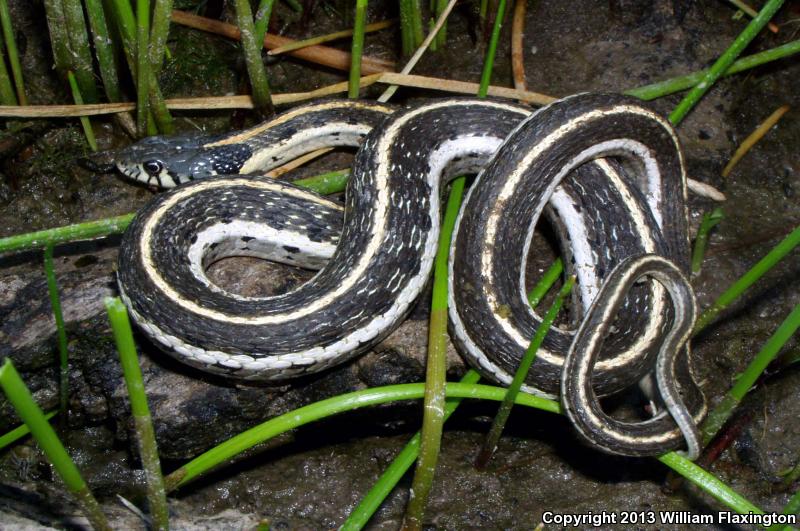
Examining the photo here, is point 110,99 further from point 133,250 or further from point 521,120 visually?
point 521,120

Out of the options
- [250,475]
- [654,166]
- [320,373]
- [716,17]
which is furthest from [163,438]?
[716,17]

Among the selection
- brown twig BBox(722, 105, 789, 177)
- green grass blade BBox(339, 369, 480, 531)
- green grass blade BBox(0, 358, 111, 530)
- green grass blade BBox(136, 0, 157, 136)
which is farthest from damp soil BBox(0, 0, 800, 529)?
green grass blade BBox(0, 358, 111, 530)

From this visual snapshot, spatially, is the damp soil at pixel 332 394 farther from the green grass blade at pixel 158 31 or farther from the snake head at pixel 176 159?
the green grass blade at pixel 158 31

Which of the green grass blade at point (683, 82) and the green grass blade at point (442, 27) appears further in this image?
the green grass blade at point (442, 27)

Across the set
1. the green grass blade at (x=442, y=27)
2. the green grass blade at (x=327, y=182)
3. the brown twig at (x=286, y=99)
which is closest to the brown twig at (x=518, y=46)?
the brown twig at (x=286, y=99)

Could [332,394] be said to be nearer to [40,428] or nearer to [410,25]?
[40,428]
